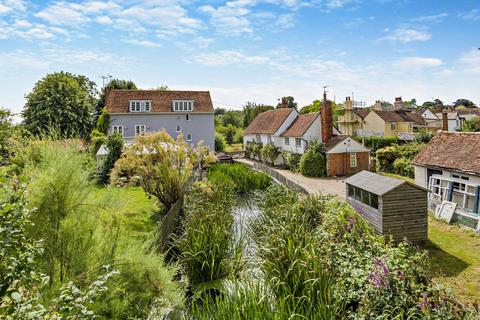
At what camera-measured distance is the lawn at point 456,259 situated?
31.8 feet

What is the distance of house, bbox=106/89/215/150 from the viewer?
40438mm

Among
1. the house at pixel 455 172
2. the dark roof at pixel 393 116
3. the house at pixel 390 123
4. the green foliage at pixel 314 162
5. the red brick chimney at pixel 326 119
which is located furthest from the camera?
the dark roof at pixel 393 116

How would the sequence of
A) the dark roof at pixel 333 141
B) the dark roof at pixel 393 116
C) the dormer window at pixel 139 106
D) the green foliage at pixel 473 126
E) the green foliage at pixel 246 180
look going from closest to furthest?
the green foliage at pixel 246 180 → the dark roof at pixel 333 141 → the green foliage at pixel 473 126 → the dormer window at pixel 139 106 → the dark roof at pixel 393 116

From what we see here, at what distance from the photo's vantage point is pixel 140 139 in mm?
18328

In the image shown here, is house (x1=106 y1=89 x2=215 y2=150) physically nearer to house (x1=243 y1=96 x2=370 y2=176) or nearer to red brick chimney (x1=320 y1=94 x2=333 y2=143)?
house (x1=243 y1=96 x2=370 y2=176)

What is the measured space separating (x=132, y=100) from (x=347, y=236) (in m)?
36.4

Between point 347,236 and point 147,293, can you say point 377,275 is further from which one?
point 147,293

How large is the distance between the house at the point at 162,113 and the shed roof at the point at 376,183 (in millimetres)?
28297

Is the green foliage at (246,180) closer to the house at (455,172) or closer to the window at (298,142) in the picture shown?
the window at (298,142)

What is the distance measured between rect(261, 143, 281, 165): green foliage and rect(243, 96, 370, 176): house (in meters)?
0.51

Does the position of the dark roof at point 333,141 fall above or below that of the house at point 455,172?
above

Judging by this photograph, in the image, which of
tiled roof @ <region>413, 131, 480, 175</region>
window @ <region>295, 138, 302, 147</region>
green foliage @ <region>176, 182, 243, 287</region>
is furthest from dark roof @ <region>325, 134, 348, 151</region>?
green foliage @ <region>176, 182, 243, 287</region>

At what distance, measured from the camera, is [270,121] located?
44.7m

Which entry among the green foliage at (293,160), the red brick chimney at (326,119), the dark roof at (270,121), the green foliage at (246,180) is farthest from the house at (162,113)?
the green foliage at (246,180)
